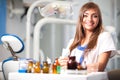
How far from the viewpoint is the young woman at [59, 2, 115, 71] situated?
4.70 feet

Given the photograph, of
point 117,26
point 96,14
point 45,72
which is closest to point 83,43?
point 96,14

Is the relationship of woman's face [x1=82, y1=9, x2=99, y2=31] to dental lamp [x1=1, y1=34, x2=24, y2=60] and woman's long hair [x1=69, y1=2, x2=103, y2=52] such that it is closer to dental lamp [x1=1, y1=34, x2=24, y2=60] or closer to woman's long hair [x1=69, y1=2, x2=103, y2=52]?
woman's long hair [x1=69, y1=2, x2=103, y2=52]

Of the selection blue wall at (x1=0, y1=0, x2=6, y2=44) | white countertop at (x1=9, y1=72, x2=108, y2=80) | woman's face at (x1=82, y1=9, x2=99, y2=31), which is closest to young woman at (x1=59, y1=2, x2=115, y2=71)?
woman's face at (x1=82, y1=9, x2=99, y2=31)

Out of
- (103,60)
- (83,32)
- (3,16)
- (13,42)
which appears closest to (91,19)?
(83,32)

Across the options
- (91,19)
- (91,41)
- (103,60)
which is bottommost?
(103,60)

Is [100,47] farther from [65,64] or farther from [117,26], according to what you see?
[117,26]

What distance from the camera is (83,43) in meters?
1.56

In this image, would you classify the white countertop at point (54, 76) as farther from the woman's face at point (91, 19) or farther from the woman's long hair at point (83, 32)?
the woman's face at point (91, 19)

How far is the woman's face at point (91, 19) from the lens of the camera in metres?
1.51

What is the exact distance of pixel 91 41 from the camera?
148cm

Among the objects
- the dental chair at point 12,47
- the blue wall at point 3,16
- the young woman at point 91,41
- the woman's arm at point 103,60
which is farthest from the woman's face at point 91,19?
the blue wall at point 3,16

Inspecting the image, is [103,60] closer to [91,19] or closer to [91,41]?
[91,41]

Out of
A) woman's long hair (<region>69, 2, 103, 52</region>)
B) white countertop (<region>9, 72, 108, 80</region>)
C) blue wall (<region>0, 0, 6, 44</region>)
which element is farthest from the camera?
blue wall (<region>0, 0, 6, 44</region>)

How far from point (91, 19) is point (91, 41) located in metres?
0.14
